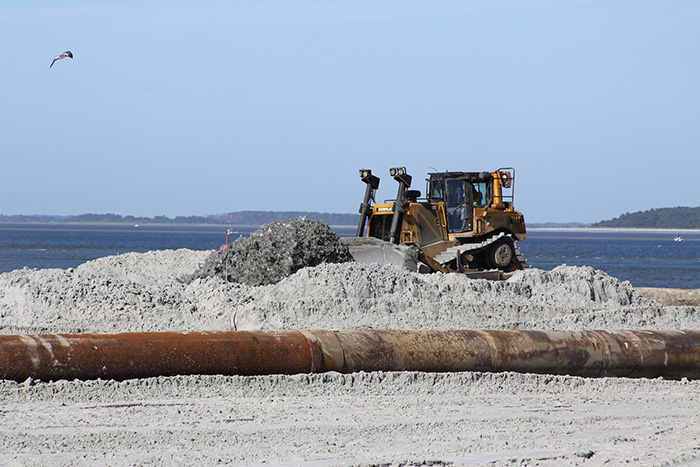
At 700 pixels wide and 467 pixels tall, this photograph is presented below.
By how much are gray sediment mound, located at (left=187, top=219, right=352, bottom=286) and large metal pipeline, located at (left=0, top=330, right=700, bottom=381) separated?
5250 millimetres

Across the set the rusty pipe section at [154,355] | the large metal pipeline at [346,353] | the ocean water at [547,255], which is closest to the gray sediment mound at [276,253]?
the ocean water at [547,255]

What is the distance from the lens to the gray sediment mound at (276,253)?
12086mm

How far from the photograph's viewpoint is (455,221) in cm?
1677

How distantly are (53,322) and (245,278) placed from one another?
3.47 m

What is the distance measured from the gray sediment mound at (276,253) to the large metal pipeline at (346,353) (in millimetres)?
5250

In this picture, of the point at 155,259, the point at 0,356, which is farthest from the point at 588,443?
the point at 155,259

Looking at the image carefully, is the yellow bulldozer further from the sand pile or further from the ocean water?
the sand pile

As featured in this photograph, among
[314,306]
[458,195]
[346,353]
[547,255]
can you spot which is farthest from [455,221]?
[547,255]

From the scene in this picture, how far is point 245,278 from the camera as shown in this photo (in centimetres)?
1212

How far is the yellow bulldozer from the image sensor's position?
1573cm

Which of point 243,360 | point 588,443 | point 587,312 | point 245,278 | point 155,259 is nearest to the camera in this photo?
point 588,443

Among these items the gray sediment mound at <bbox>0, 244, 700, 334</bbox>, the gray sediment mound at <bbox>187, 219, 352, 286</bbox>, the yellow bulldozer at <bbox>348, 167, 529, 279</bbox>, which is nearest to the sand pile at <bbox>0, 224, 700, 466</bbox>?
the gray sediment mound at <bbox>0, 244, 700, 334</bbox>

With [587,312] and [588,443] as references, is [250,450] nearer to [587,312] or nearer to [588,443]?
[588,443]

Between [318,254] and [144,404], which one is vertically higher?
[318,254]
